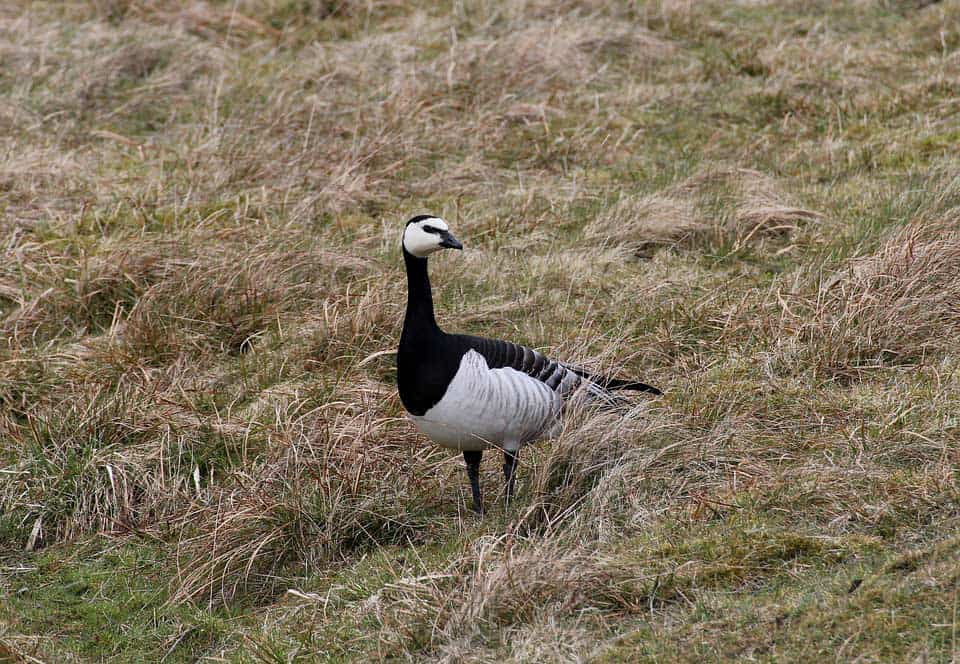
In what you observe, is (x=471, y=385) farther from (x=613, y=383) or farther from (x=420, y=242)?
(x=613, y=383)

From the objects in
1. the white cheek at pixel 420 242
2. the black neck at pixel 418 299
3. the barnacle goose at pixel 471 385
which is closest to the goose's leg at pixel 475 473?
the barnacle goose at pixel 471 385

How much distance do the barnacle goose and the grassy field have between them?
0.22 metres

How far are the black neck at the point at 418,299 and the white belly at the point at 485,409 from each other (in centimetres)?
24

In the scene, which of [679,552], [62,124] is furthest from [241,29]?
[679,552]

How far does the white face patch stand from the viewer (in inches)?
219

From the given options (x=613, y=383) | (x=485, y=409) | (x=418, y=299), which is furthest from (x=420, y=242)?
(x=613, y=383)

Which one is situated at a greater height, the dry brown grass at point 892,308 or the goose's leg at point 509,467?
the dry brown grass at point 892,308

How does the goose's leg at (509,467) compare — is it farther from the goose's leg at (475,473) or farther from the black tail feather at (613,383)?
the black tail feather at (613,383)

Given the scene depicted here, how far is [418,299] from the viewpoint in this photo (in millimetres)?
5523

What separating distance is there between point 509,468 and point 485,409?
1.46ft

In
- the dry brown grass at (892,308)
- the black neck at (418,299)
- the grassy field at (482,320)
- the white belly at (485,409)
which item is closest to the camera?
the grassy field at (482,320)

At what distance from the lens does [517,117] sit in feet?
32.7

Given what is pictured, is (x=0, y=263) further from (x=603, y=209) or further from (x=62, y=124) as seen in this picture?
(x=603, y=209)

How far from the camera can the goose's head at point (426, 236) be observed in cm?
553
